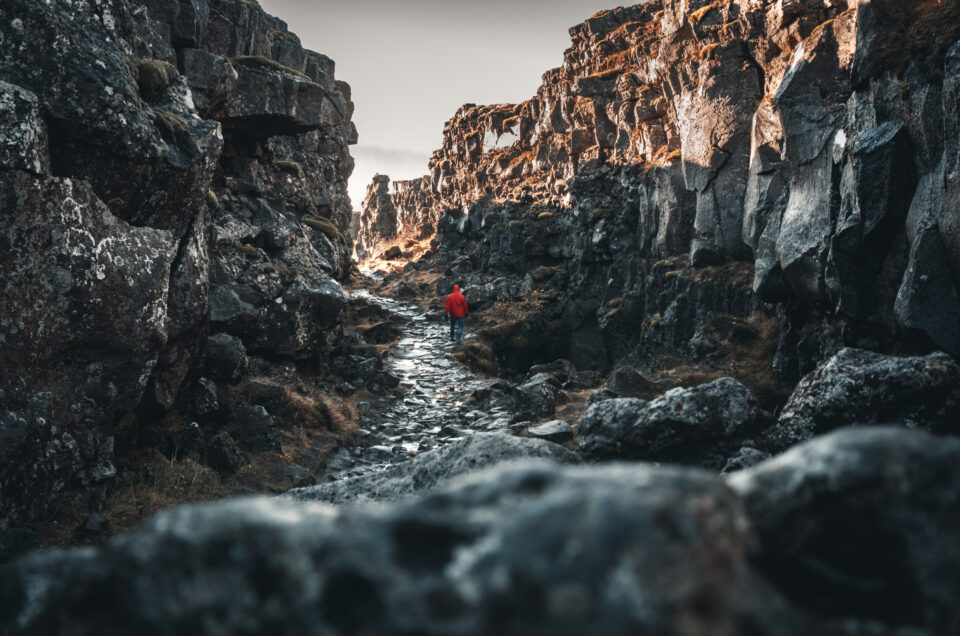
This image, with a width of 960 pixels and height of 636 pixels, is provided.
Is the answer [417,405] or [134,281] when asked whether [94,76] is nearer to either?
[134,281]

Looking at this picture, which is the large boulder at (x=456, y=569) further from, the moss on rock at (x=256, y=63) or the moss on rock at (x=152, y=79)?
the moss on rock at (x=256, y=63)

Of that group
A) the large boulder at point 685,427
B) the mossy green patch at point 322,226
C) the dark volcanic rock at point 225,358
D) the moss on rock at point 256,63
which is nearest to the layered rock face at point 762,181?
the large boulder at point 685,427

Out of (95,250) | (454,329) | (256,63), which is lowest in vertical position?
(454,329)

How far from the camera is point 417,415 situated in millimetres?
16516

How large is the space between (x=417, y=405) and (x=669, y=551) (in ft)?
53.3

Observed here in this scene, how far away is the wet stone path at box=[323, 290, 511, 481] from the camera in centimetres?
1332

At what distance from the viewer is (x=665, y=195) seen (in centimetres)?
2664

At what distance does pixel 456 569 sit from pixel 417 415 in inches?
593

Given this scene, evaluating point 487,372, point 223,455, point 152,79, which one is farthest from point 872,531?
point 487,372

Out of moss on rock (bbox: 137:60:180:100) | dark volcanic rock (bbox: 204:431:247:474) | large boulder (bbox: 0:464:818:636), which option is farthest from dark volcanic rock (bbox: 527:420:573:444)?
moss on rock (bbox: 137:60:180:100)

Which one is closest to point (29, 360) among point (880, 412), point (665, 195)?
point (880, 412)

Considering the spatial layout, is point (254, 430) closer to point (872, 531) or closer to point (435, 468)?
point (435, 468)

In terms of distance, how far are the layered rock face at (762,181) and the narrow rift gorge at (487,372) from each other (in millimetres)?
96

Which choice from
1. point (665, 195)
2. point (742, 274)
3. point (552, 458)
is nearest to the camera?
point (552, 458)
